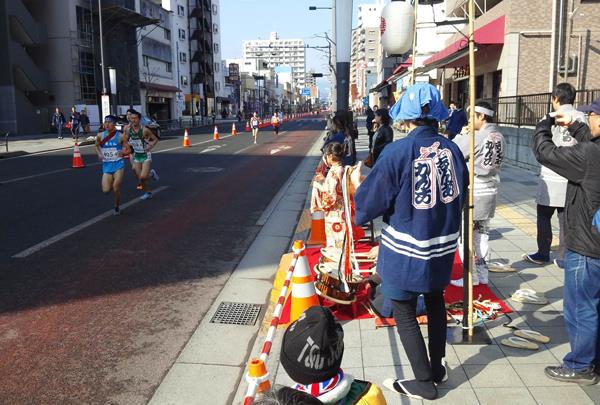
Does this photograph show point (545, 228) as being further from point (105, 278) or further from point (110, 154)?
point (110, 154)

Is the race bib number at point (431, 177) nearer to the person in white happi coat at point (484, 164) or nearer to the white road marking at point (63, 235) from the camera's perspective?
the person in white happi coat at point (484, 164)

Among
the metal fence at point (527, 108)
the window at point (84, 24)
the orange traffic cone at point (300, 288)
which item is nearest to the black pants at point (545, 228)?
the orange traffic cone at point (300, 288)

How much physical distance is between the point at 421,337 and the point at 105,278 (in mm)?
4278

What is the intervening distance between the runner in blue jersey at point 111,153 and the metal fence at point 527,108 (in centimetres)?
1006

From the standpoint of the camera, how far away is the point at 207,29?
3260 inches

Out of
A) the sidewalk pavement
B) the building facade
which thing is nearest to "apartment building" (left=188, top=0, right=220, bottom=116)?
the building facade

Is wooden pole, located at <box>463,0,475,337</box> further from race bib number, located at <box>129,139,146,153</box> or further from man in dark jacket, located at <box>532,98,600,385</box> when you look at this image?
race bib number, located at <box>129,139,146,153</box>

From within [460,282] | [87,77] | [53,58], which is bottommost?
[460,282]

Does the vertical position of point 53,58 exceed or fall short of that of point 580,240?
it exceeds it

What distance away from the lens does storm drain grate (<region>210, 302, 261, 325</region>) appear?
5.06 meters

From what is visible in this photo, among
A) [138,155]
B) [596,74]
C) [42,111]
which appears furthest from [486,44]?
[42,111]

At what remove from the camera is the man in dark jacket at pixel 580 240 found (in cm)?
319

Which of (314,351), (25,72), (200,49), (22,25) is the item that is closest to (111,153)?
(314,351)

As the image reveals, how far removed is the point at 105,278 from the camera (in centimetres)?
620
